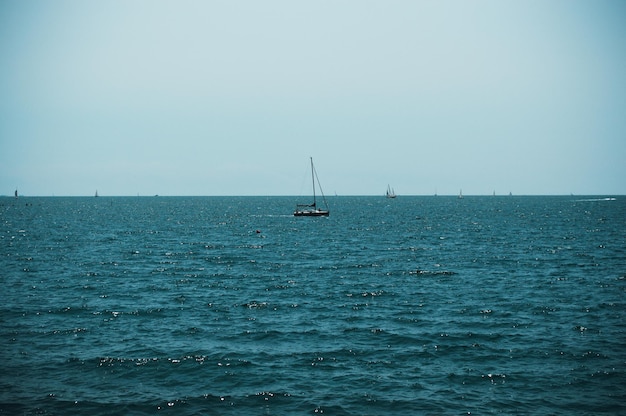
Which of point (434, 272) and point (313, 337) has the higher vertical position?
point (434, 272)

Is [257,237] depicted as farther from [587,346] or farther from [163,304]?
[587,346]

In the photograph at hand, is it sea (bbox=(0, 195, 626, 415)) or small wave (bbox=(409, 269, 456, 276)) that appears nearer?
sea (bbox=(0, 195, 626, 415))

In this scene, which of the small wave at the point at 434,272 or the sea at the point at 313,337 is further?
the small wave at the point at 434,272

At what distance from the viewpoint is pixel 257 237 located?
9612 centimetres

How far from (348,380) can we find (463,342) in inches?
370

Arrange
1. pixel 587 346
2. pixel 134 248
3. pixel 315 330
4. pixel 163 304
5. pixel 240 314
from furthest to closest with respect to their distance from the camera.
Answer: pixel 134 248
pixel 163 304
pixel 240 314
pixel 315 330
pixel 587 346

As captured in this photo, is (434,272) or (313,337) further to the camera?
(434,272)

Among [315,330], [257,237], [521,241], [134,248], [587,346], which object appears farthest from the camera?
[257,237]

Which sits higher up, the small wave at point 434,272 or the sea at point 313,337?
the small wave at point 434,272

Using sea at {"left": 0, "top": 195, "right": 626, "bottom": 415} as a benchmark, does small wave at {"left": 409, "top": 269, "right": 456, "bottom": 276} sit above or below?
above

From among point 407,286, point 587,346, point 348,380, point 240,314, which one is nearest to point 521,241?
point 407,286

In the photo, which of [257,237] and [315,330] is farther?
[257,237]

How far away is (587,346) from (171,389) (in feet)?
78.1

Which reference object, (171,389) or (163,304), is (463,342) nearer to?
(171,389)
